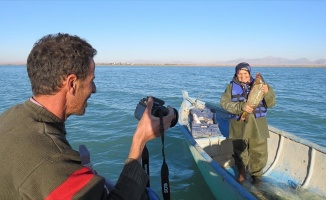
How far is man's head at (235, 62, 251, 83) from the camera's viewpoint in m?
5.37

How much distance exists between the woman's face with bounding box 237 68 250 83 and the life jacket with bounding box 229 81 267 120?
0.15m

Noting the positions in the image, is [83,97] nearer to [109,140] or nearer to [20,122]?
[20,122]

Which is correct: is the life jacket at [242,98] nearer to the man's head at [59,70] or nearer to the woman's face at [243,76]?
the woman's face at [243,76]

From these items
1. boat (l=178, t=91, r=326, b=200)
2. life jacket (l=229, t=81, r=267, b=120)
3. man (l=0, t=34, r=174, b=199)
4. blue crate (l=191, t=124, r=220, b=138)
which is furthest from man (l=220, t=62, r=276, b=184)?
man (l=0, t=34, r=174, b=199)

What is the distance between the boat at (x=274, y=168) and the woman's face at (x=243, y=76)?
184 cm

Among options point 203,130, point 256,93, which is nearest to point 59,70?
point 256,93

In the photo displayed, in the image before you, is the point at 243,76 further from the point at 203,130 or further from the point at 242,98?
the point at 203,130

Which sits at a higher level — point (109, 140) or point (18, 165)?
point (18, 165)

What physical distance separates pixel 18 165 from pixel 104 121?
12578mm

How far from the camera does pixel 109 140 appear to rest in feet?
33.7

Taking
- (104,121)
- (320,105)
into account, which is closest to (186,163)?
(104,121)

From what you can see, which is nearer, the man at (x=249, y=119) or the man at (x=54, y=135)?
the man at (x=54, y=135)

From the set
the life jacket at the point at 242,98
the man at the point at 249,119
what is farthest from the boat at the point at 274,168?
the life jacket at the point at 242,98

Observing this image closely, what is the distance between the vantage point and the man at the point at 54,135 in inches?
48.8
